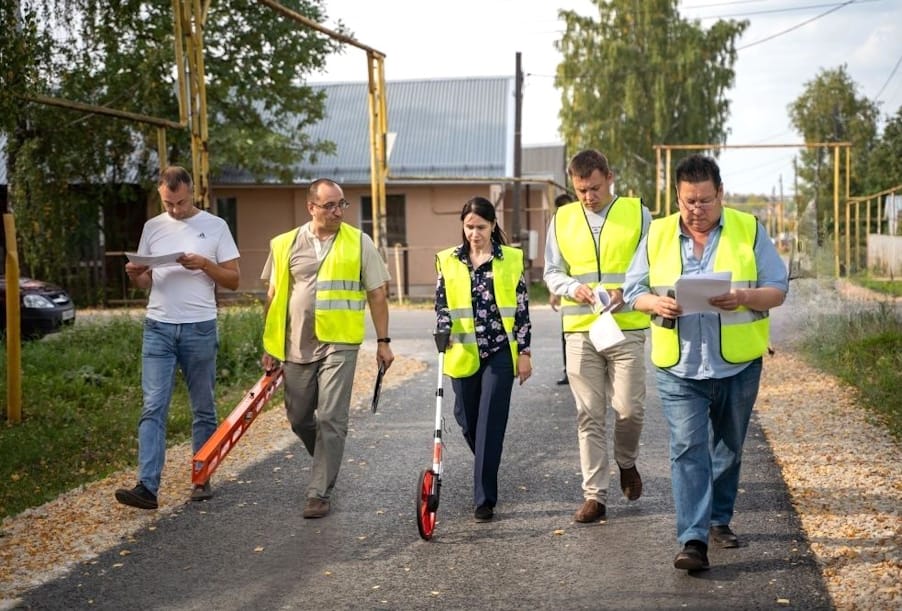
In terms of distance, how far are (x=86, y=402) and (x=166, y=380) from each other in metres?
5.20

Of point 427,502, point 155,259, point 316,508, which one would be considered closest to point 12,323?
point 155,259

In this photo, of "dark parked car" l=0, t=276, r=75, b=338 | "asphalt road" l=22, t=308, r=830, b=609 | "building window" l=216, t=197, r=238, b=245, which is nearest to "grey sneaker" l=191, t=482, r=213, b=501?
"asphalt road" l=22, t=308, r=830, b=609

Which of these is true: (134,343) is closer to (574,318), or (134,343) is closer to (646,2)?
(574,318)

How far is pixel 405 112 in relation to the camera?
1591 inches

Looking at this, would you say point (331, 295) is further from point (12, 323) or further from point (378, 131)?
point (378, 131)

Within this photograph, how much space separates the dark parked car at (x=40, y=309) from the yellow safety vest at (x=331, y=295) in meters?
11.5

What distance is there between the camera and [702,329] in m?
6.03

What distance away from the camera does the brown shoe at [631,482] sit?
24.4 feet

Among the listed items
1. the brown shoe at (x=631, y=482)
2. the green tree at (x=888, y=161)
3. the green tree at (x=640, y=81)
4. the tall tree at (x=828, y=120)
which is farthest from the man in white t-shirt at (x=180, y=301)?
the tall tree at (x=828, y=120)

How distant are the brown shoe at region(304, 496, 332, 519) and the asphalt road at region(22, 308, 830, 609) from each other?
6 centimetres

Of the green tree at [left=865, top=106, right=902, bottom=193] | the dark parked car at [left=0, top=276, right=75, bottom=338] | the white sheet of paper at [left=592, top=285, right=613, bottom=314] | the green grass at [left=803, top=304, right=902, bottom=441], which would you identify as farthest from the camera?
the green tree at [left=865, top=106, right=902, bottom=193]

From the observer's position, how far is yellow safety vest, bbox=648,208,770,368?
19.6 feet

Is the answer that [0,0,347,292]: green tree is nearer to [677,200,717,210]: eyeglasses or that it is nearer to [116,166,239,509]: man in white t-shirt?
[116,166,239,509]: man in white t-shirt

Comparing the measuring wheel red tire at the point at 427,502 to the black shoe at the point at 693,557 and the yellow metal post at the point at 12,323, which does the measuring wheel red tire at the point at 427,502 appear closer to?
the black shoe at the point at 693,557
